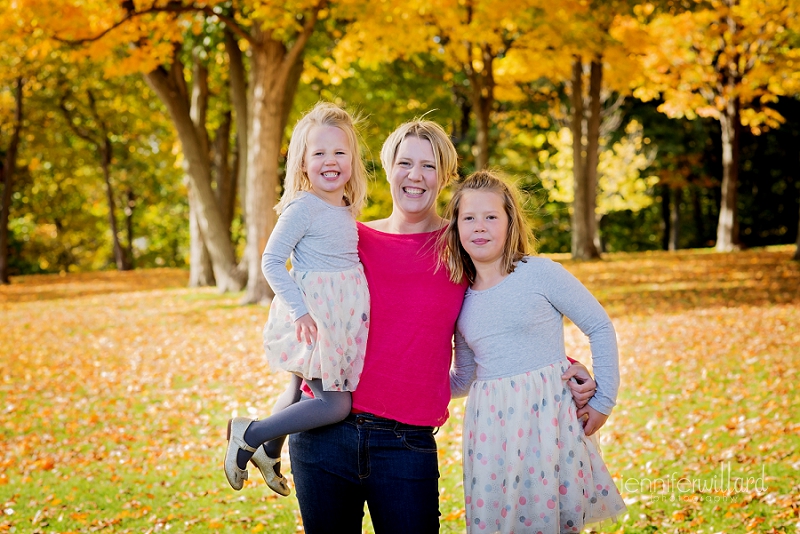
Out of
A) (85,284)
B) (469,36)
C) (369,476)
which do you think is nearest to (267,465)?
(369,476)

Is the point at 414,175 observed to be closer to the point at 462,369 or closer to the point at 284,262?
the point at 284,262

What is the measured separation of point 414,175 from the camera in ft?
9.05

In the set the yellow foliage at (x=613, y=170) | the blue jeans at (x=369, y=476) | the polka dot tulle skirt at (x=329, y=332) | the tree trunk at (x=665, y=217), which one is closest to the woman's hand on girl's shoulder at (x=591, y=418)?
the blue jeans at (x=369, y=476)

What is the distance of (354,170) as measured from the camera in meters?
3.00

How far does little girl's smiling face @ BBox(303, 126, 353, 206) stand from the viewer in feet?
9.39

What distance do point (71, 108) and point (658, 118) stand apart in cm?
1959

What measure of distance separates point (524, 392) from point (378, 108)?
65.0ft

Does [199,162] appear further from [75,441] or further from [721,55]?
[721,55]

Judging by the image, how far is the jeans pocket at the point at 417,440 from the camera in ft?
8.41

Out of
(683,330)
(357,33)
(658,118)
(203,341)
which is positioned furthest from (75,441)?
(658,118)

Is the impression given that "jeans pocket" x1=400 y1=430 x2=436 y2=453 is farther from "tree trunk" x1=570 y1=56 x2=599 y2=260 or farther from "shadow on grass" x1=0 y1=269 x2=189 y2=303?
"tree trunk" x1=570 y1=56 x2=599 y2=260

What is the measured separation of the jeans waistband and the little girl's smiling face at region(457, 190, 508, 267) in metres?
0.64

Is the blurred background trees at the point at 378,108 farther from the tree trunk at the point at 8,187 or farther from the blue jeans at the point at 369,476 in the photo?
the blue jeans at the point at 369,476

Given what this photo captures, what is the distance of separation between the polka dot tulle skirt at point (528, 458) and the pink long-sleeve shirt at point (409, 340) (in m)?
0.20
